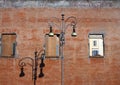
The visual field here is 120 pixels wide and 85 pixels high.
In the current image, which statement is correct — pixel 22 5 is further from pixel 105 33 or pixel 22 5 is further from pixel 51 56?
pixel 105 33

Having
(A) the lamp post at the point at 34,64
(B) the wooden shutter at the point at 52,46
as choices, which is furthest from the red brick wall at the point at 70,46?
(B) the wooden shutter at the point at 52,46

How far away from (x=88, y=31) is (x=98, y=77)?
330cm

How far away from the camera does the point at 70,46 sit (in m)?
23.3

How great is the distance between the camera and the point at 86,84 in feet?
74.8

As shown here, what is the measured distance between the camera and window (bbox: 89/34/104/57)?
2342 cm

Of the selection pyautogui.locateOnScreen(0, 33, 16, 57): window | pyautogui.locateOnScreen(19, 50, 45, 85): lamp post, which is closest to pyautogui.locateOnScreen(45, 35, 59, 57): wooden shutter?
pyautogui.locateOnScreen(19, 50, 45, 85): lamp post

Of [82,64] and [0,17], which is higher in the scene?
[0,17]

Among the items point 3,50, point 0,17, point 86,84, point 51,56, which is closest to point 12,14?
point 0,17

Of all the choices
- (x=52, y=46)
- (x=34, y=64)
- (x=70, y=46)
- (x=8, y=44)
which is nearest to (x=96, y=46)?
(x=70, y=46)

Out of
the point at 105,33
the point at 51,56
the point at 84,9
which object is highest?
the point at 84,9

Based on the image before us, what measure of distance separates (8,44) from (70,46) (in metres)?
4.41

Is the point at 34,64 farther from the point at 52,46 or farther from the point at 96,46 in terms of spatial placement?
the point at 96,46

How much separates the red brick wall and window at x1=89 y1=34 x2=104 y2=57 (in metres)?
0.34

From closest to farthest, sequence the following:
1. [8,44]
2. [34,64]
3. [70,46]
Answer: [34,64] < [70,46] < [8,44]
